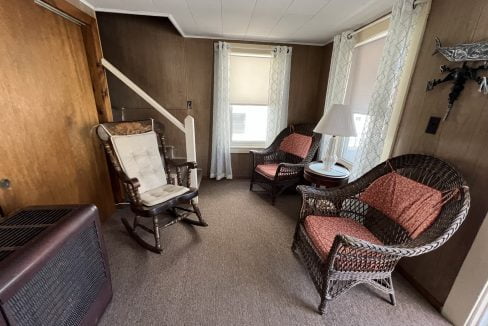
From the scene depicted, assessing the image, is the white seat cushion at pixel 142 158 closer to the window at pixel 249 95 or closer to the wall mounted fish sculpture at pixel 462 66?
the window at pixel 249 95

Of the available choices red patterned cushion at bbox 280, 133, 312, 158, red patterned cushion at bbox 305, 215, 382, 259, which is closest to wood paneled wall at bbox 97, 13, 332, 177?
red patterned cushion at bbox 280, 133, 312, 158

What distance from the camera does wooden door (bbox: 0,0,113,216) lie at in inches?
51.0

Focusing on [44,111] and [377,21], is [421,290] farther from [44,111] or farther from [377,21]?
[44,111]

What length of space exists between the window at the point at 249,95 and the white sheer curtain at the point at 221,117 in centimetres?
19

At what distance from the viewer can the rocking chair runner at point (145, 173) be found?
186 centimetres

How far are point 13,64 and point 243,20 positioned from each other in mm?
1986

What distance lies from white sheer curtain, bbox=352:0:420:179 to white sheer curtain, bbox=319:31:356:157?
0.67m

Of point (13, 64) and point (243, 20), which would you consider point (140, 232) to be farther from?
point (243, 20)

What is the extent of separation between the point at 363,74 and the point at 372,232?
1.76 m

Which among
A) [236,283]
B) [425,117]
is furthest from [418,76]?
[236,283]

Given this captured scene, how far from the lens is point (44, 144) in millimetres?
1537

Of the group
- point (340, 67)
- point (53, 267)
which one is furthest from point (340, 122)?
point (53, 267)

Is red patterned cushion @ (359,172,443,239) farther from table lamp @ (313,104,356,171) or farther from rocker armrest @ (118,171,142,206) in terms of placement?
rocker armrest @ (118,171,142,206)

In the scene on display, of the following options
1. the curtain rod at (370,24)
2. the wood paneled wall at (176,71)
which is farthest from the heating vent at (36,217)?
the curtain rod at (370,24)
